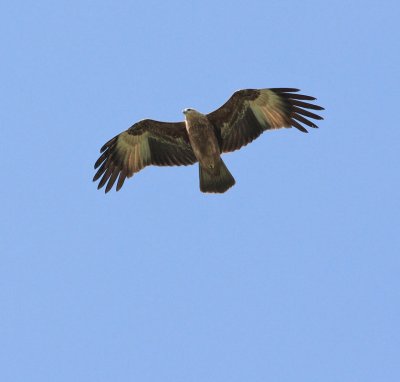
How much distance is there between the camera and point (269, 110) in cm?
1805

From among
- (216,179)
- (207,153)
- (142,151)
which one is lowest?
(216,179)

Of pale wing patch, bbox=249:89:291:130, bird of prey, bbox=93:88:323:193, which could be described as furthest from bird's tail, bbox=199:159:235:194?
pale wing patch, bbox=249:89:291:130

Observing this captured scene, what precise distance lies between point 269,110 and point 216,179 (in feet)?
5.89

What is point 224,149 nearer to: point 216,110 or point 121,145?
point 216,110

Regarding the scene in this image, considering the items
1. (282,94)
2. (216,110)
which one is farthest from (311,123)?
(216,110)

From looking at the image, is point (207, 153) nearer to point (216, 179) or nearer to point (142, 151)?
point (216, 179)

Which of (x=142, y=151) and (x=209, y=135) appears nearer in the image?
(x=209, y=135)

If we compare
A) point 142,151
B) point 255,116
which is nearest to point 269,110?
point 255,116

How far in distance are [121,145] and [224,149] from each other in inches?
88.9

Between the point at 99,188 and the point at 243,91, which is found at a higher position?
the point at 243,91

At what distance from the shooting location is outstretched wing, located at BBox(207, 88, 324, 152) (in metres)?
17.9

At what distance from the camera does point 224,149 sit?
59.0 feet

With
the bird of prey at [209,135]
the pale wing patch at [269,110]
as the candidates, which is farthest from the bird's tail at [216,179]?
the pale wing patch at [269,110]

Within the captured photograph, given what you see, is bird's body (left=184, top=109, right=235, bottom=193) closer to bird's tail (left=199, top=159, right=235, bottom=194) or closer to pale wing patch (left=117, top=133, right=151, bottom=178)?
bird's tail (left=199, top=159, right=235, bottom=194)
